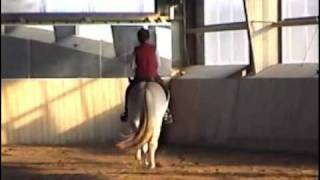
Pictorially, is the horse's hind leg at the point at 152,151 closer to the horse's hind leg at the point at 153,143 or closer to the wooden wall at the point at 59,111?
the horse's hind leg at the point at 153,143

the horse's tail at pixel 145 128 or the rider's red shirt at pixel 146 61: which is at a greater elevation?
the rider's red shirt at pixel 146 61

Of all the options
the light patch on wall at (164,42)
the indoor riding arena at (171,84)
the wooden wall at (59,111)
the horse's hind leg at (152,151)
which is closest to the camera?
the horse's hind leg at (152,151)

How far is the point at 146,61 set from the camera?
12.0 meters

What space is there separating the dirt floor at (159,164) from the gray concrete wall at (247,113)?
0.36 m

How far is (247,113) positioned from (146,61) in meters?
4.27

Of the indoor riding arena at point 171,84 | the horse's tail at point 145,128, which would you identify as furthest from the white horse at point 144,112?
the indoor riding arena at point 171,84

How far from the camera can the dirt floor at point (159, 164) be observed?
37.8ft

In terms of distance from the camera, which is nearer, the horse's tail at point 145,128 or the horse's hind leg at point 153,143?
the horse's tail at point 145,128

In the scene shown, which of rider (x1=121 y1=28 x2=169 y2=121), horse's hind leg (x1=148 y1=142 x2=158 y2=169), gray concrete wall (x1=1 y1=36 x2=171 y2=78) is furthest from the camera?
gray concrete wall (x1=1 y1=36 x2=171 y2=78)

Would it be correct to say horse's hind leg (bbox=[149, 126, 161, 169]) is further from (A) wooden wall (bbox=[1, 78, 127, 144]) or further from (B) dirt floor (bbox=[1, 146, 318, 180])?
(A) wooden wall (bbox=[1, 78, 127, 144])

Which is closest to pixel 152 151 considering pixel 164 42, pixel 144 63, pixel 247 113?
pixel 144 63

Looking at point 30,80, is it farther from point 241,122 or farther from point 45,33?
point 241,122

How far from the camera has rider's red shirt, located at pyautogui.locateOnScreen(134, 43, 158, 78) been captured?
1190 centimetres

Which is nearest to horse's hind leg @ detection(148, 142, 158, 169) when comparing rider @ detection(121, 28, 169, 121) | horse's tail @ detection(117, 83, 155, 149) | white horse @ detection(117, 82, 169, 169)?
white horse @ detection(117, 82, 169, 169)
